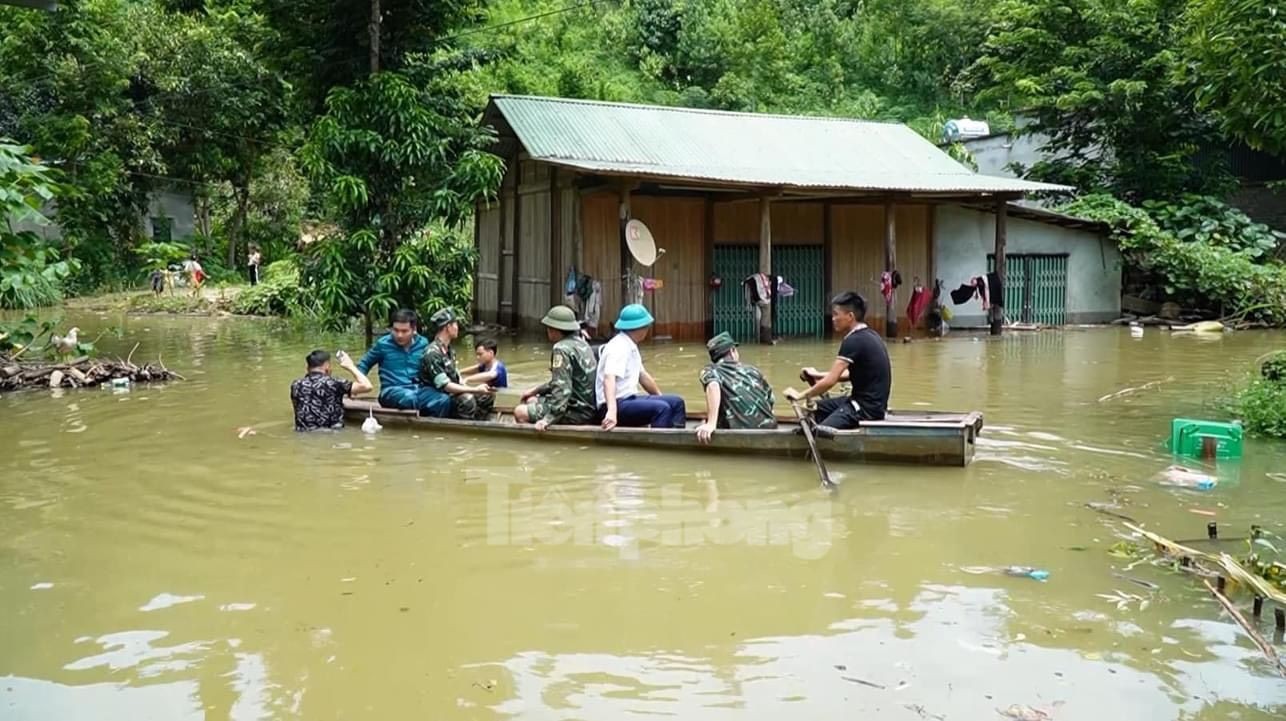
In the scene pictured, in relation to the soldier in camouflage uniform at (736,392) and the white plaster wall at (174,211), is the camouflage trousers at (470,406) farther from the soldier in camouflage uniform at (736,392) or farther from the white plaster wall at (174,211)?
the white plaster wall at (174,211)

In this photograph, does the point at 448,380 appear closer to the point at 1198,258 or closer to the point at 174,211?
the point at 1198,258

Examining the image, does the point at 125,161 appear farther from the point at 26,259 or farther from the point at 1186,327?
the point at 1186,327

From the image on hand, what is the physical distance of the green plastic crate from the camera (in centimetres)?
804

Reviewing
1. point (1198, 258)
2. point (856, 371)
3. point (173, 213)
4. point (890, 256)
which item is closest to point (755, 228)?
point (890, 256)

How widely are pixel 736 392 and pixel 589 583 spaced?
10.7ft

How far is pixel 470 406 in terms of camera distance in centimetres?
953

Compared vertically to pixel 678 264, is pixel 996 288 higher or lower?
lower

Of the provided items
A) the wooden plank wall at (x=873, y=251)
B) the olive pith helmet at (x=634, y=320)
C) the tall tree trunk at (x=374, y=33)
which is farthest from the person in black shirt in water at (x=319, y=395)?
the wooden plank wall at (x=873, y=251)

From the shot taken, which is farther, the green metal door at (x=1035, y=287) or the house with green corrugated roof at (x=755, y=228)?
the green metal door at (x=1035, y=287)

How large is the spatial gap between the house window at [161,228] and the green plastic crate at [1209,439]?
32288 mm

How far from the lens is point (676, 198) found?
1917 cm

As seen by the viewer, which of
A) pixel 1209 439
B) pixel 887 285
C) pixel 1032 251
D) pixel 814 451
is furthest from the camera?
pixel 1032 251

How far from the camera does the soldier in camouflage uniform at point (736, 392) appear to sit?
8.20 meters

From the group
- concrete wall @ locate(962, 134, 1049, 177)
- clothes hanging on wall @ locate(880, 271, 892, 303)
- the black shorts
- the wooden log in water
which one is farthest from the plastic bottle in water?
concrete wall @ locate(962, 134, 1049, 177)
